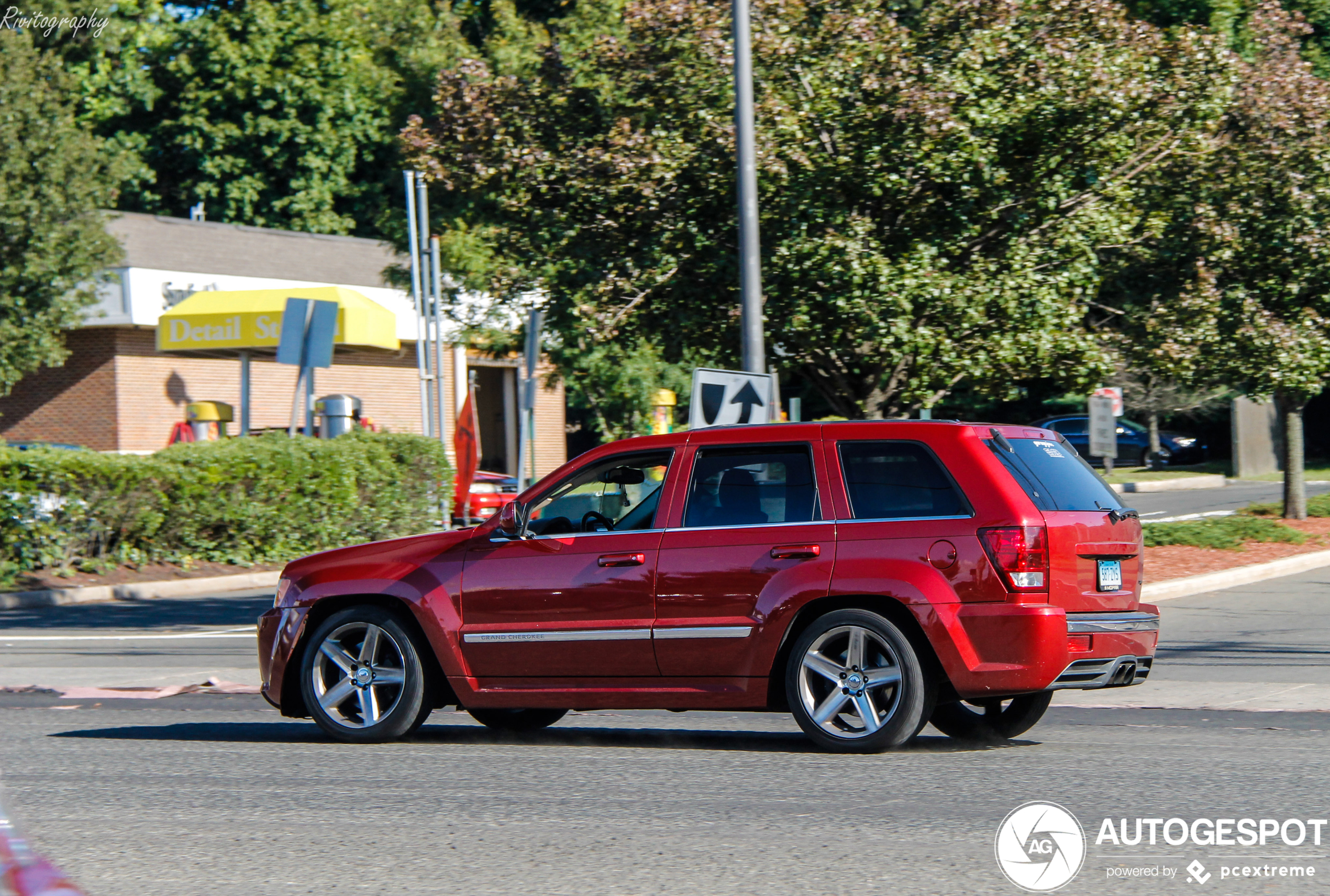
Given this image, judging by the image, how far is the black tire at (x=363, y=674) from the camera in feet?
25.3

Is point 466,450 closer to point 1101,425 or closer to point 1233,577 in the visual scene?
point 1101,425

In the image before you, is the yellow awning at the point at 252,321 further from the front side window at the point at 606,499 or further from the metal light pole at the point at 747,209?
the front side window at the point at 606,499

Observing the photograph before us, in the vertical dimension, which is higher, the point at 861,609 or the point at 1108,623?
the point at 861,609

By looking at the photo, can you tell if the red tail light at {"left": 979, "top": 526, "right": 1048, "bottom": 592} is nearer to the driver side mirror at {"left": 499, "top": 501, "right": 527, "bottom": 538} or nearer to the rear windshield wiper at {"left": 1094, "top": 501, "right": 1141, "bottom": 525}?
the rear windshield wiper at {"left": 1094, "top": 501, "right": 1141, "bottom": 525}

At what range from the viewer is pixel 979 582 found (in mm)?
6836

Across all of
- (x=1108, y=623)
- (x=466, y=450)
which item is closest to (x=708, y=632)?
(x=1108, y=623)

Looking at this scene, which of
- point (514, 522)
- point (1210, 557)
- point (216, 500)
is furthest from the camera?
point (216, 500)

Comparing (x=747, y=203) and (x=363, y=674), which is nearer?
(x=363, y=674)

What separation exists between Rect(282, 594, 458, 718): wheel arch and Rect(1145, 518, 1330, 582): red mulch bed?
10.6 meters

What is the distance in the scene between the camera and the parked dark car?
1720 inches

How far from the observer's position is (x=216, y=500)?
785 inches

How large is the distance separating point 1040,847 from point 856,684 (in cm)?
190

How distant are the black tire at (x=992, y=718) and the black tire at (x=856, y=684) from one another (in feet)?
2.33

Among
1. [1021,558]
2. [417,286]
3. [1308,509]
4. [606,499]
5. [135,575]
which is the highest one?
[417,286]
